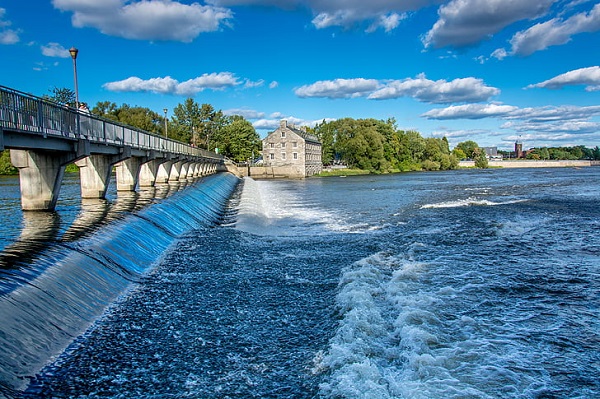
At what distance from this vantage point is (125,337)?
7.94 meters

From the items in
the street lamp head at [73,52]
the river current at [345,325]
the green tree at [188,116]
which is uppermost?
the green tree at [188,116]

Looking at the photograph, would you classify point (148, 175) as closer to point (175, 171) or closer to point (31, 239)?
point (175, 171)

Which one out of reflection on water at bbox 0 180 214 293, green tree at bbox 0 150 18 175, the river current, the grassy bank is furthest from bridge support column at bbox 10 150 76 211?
the grassy bank

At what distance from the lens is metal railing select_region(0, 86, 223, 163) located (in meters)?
12.6

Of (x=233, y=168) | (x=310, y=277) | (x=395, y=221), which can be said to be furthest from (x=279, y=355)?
(x=233, y=168)

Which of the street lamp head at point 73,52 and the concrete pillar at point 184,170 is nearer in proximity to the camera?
the street lamp head at point 73,52

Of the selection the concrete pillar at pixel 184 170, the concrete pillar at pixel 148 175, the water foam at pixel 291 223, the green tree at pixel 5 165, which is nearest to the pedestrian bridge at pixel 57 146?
the concrete pillar at pixel 148 175

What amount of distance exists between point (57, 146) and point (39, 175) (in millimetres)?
1869

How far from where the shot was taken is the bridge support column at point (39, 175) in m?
16.6

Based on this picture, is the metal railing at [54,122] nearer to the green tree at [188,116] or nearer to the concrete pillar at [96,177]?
the concrete pillar at [96,177]

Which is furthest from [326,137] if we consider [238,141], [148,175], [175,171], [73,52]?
[73,52]

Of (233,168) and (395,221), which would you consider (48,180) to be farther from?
(233,168)

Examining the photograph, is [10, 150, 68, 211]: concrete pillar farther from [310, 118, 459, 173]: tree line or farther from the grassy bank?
[310, 118, 459, 173]: tree line

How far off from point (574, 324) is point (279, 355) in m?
5.91
